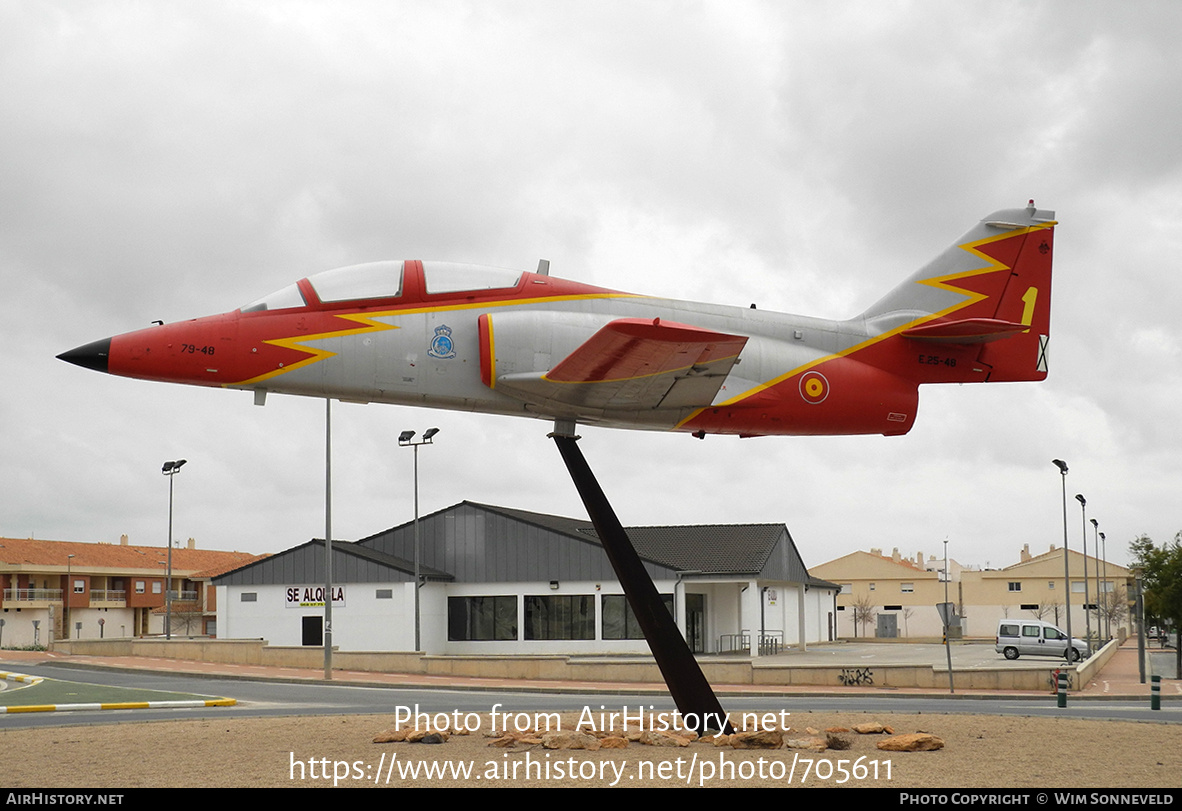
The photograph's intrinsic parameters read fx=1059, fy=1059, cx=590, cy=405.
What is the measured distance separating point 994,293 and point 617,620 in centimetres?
3071

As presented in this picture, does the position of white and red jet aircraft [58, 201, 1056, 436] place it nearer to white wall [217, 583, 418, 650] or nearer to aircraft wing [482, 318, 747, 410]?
aircraft wing [482, 318, 747, 410]

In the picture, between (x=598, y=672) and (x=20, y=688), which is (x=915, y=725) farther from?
(x=20, y=688)

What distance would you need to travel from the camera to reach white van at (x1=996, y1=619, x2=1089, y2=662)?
4209cm

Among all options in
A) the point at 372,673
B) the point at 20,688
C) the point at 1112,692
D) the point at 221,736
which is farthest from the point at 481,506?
the point at 221,736

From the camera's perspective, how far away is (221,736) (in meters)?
16.3

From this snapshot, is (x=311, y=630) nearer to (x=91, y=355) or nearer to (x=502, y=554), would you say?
(x=502, y=554)

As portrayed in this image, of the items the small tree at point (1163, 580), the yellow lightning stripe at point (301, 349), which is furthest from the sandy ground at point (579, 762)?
the small tree at point (1163, 580)

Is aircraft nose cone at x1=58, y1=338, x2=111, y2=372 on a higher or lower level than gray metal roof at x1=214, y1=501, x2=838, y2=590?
higher

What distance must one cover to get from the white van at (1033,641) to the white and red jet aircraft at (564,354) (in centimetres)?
3176

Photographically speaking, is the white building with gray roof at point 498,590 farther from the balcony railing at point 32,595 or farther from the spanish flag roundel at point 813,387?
the spanish flag roundel at point 813,387

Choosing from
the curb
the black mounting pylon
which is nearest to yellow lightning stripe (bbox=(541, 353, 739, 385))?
the black mounting pylon

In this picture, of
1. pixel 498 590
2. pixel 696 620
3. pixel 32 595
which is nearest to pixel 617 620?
pixel 696 620

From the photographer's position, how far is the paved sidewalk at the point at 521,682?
2878cm

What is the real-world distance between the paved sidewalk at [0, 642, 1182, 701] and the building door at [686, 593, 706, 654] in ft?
41.8
